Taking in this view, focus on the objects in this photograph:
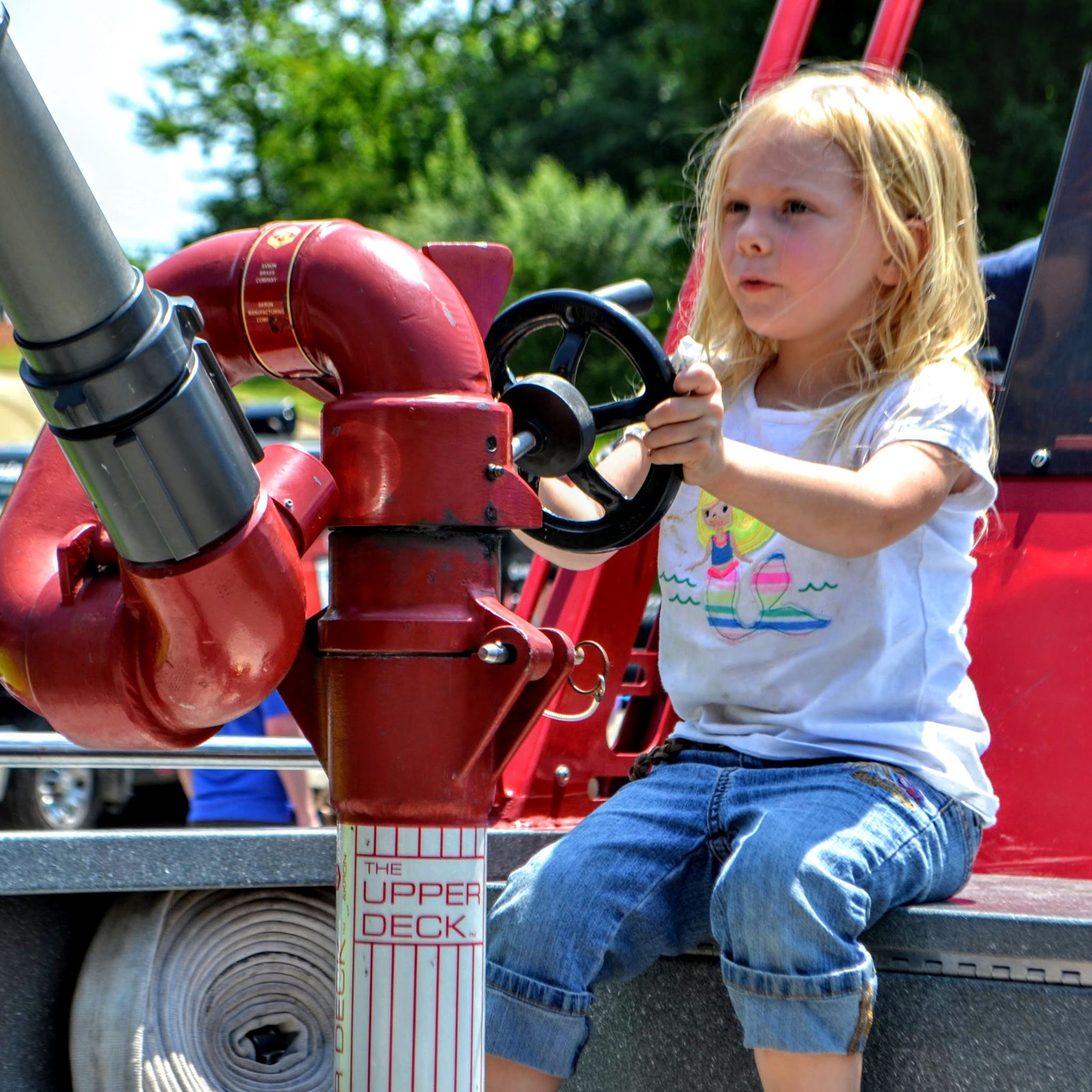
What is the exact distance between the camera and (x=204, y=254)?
1.23 metres

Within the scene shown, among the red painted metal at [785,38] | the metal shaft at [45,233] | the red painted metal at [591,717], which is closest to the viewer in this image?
the metal shaft at [45,233]

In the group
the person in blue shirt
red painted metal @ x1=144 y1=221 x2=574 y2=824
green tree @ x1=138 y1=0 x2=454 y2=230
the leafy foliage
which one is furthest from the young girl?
green tree @ x1=138 y1=0 x2=454 y2=230

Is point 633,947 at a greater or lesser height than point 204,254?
lesser

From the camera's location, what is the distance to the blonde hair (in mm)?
1846

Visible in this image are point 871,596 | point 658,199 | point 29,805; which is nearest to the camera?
point 871,596

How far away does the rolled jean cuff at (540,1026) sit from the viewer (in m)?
1.56

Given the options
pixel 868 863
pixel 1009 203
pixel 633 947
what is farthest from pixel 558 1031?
pixel 1009 203

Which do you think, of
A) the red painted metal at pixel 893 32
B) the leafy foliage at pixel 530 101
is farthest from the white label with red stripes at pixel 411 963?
the leafy foliage at pixel 530 101

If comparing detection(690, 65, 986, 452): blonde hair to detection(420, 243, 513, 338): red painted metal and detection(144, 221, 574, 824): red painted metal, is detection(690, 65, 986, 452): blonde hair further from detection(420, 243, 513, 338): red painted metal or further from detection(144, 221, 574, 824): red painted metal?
detection(144, 221, 574, 824): red painted metal

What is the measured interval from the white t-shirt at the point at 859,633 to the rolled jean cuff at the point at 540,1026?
381 millimetres

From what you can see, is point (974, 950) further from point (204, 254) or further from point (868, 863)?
point (204, 254)

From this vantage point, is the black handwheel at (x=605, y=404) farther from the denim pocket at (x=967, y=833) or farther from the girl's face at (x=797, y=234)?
the denim pocket at (x=967, y=833)

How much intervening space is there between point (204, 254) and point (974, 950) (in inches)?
40.2

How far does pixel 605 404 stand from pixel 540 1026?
641 millimetres
